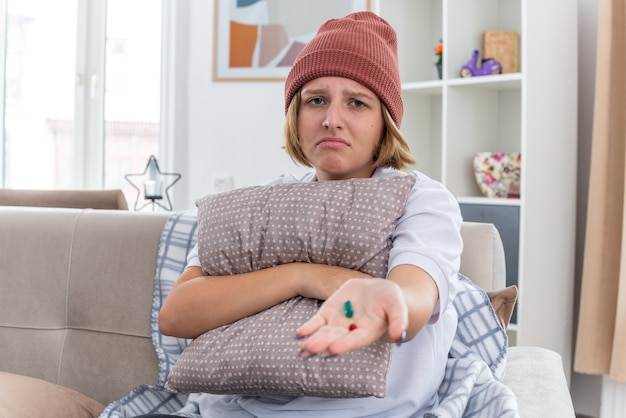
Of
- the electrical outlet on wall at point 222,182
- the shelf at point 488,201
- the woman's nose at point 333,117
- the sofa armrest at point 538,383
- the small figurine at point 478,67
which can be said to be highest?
the small figurine at point 478,67

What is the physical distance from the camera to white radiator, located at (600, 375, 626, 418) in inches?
110

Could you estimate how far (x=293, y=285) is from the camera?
3.94 feet

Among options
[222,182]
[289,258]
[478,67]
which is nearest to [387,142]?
[289,258]

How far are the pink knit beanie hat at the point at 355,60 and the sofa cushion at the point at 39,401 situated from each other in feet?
2.39

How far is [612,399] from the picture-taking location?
9.27 feet

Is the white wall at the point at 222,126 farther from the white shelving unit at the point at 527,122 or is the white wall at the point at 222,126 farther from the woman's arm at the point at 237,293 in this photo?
the woman's arm at the point at 237,293

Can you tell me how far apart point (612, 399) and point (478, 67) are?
4.12 ft

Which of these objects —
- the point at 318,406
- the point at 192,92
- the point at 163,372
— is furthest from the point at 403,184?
the point at 192,92

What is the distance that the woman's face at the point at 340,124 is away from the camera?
1.35 m

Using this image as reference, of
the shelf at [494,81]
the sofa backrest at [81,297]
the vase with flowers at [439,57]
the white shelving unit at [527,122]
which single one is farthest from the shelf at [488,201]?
the sofa backrest at [81,297]

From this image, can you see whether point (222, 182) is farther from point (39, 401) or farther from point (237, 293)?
point (237, 293)

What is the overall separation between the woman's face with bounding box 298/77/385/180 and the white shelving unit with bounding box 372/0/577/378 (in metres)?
1.49

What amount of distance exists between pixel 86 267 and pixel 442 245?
927 millimetres

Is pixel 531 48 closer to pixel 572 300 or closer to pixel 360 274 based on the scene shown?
pixel 572 300
